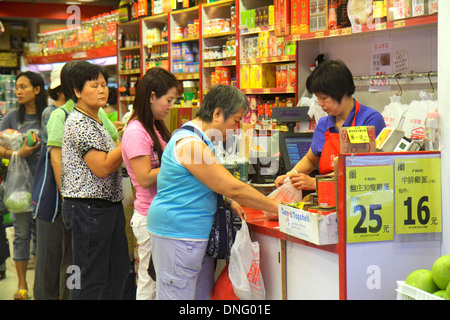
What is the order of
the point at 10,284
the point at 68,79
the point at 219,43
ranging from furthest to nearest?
the point at 219,43
the point at 10,284
the point at 68,79

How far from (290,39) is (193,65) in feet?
7.60

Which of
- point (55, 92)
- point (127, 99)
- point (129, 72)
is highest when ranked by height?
point (129, 72)

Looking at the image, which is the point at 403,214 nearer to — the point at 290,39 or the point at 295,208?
the point at 295,208

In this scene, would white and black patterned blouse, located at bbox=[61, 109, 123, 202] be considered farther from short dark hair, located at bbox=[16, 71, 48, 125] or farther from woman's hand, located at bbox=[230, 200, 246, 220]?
short dark hair, located at bbox=[16, 71, 48, 125]

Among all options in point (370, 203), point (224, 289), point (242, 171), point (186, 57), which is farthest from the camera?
point (186, 57)

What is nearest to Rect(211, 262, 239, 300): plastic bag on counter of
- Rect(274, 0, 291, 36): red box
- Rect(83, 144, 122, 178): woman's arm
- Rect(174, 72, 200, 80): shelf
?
Rect(83, 144, 122, 178): woman's arm

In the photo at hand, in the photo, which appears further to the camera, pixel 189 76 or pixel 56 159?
pixel 189 76

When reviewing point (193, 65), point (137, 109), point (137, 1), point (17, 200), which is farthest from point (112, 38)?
point (137, 109)

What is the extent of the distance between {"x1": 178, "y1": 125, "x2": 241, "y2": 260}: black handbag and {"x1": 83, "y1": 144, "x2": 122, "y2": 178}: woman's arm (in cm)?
82

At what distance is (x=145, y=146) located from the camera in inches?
120

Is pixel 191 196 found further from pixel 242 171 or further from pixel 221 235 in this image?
pixel 242 171

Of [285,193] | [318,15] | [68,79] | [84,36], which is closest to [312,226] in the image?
[285,193]

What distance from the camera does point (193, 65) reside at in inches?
272

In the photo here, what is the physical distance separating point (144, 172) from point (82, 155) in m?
0.51
